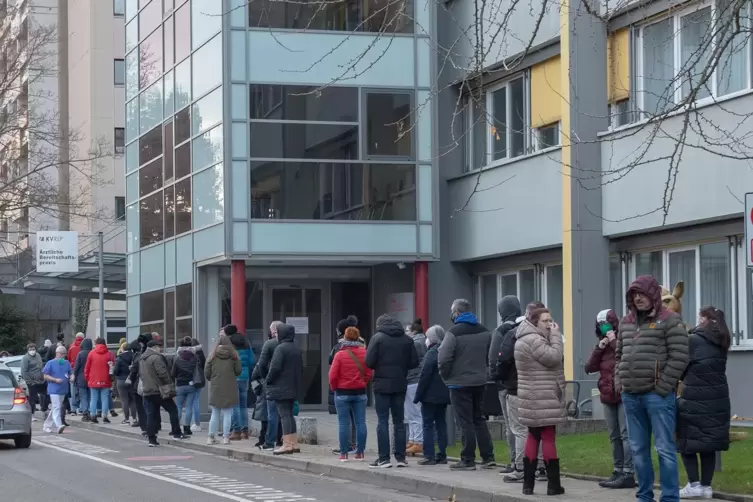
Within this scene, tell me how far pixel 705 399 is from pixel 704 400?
0.04 feet

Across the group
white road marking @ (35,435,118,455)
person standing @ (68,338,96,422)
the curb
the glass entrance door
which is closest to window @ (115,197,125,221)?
person standing @ (68,338,96,422)

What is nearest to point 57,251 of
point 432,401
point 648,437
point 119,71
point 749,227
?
point 432,401

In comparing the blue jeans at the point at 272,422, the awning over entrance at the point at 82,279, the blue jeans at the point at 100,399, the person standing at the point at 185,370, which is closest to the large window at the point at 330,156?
the person standing at the point at 185,370

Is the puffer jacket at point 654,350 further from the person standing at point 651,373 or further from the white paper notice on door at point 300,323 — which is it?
the white paper notice on door at point 300,323

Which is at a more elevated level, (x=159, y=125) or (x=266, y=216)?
(x=159, y=125)

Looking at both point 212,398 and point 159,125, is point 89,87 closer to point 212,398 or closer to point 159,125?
point 159,125

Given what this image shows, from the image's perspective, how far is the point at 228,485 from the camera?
1461 cm

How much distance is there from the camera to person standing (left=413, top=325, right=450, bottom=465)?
15367 mm

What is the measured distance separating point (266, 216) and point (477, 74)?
1538cm

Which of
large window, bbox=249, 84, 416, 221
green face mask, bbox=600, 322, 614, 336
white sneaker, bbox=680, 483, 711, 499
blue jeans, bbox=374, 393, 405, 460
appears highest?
large window, bbox=249, 84, 416, 221

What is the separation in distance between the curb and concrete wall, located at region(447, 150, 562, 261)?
6.56 meters

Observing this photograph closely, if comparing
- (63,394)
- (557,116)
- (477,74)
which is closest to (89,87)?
(63,394)

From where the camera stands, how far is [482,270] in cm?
2589

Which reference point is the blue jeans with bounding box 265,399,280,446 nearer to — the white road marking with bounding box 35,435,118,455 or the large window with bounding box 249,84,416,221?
the white road marking with bounding box 35,435,118,455
